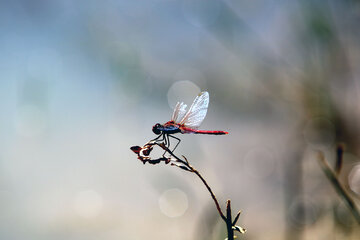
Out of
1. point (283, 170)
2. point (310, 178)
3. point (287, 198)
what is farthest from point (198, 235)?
point (310, 178)

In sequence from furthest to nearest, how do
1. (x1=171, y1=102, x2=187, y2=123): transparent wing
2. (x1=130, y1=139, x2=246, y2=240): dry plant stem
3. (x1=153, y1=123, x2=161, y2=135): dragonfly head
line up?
(x1=171, y1=102, x2=187, y2=123): transparent wing → (x1=153, y1=123, x2=161, y2=135): dragonfly head → (x1=130, y1=139, x2=246, y2=240): dry plant stem

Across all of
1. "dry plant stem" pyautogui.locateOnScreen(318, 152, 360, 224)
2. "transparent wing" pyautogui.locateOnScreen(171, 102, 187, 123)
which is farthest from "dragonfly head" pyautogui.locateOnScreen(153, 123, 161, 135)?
"dry plant stem" pyautogui.locateOnScreen(318, 152, 360, 224)

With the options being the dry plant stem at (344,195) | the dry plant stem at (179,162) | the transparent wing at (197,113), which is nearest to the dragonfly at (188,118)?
the transparent wing at (197,113)

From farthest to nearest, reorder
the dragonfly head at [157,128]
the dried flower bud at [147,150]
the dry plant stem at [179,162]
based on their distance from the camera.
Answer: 1. the dragonfly head at [157,128]
2. the dried flower bud at [147,150]
3. the dry plant stem at [179,162]

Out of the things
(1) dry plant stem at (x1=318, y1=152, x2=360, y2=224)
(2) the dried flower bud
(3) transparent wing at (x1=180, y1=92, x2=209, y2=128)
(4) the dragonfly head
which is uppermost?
(3) transparent wing at (x1=180, y1=92, x2=209, y2=128)

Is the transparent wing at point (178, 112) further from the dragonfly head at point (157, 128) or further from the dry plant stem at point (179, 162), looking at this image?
the dry plant stem at point (179, 162)

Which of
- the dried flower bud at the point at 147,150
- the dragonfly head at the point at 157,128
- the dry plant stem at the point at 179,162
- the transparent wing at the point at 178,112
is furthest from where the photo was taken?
the transparent wing at the point at 178,112

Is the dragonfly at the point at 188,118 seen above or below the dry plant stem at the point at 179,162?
above

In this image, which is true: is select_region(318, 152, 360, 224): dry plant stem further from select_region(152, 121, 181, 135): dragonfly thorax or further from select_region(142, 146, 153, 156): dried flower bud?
select_region(152, 121, 181, 135): dragonfly thorax
